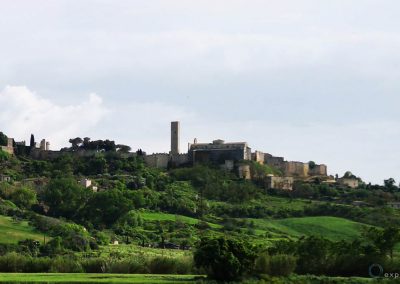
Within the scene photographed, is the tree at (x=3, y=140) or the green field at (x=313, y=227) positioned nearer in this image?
the green field at (x=313, y=227)

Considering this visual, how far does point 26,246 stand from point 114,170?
6245cm

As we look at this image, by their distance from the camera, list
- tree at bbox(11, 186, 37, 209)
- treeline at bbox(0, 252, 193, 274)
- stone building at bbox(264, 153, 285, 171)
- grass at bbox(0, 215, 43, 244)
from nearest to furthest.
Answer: treeline at bbox(0, 252, 193, 274) < grass at bbox(0, 215, 43, 244) < tree at bbox(11, 186, 37, 209) < stone building at bbox(264, 153, 285, 171)

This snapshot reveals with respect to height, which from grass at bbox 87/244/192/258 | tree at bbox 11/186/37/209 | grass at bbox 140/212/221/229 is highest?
tree at bbox 11/186/37/209

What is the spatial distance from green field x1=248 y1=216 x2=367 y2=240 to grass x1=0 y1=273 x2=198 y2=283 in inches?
1600

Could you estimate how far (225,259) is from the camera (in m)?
58.4

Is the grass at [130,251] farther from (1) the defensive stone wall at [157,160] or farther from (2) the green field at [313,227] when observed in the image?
(1) the defensive stone wall at [157,160]

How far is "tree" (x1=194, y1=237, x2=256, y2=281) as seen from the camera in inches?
2295

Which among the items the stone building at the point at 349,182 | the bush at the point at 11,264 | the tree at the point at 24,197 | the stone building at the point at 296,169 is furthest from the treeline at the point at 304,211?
the bush at the point at 11,264

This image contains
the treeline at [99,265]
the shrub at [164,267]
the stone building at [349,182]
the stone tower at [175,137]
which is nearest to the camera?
the treeline at [99,265]

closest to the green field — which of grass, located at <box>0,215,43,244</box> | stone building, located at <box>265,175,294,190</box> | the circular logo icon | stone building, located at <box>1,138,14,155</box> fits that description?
grass, located at <box>0,215,43,244</box>

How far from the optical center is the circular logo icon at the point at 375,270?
2504 inches

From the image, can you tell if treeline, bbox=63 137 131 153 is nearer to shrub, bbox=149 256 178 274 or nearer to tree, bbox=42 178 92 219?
tree, bbox=42 178 92 219

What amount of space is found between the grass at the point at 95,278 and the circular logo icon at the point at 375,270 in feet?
42.4

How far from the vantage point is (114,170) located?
141250mm
